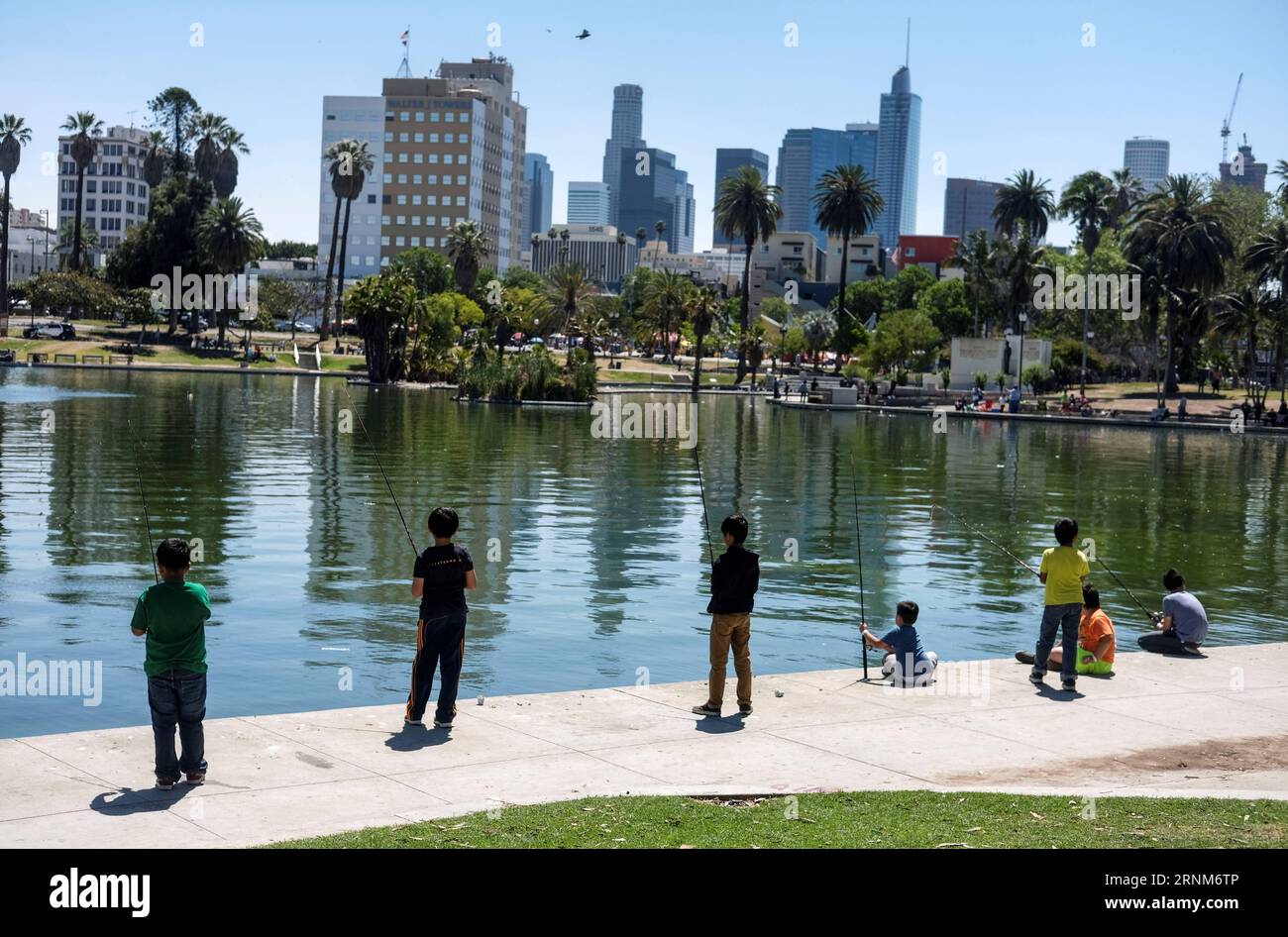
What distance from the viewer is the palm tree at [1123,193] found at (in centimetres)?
15124

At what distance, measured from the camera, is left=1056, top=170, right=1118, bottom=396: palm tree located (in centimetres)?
12369

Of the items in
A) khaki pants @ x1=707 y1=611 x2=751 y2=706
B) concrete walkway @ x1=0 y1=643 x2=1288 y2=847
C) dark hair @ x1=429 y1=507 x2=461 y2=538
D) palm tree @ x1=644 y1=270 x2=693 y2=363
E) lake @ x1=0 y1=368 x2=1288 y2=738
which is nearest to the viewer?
concrete walkway @ x1=0 y1=643 x2=1288 y2=847

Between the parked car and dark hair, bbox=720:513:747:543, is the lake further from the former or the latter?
the parked car

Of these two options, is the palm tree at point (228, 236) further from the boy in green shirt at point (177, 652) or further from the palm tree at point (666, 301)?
the boy in green shirt at point (177, 652)

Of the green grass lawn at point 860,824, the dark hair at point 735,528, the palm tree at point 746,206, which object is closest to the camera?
the green grass lawn at point 860,824

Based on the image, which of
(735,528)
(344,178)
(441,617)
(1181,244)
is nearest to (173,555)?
(441,617)

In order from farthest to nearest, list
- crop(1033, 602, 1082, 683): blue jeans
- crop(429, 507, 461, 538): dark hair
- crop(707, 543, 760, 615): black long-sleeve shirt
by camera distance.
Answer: crop(1033, 602, 1082, 683): blue jeans, crop(707, 543, 760, 615): black long-sleeve shirt, crop(429, 507, 461, 538): dark hair

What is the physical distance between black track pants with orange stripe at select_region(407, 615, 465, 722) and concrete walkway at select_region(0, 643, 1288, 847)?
215mm

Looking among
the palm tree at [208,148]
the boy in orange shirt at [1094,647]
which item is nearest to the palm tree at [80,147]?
the palm tree at [208,148]

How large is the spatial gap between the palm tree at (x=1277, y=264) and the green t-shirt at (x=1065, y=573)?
9257cm

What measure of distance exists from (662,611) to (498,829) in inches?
517

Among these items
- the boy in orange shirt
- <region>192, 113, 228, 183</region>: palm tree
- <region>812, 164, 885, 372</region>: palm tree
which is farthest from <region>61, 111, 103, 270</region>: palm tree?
the boy in orange shirt

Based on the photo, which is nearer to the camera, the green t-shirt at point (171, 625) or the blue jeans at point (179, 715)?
the blue jeans at point (179, 715)
